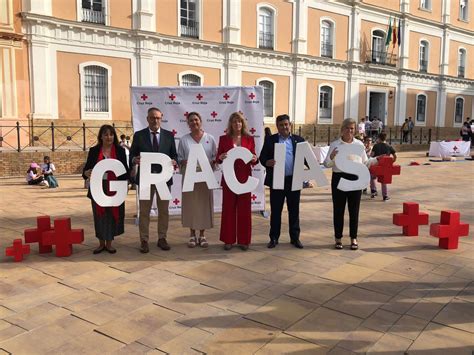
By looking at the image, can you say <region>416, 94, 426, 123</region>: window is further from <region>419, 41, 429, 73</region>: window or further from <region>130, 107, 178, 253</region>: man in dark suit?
<region>130, 107, 178, 253</region>: man in dark suit

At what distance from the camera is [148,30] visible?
792 inches

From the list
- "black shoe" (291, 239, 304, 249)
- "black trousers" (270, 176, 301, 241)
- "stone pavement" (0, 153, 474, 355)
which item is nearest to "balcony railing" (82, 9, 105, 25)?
"stone pavement" (0, 153, 474, 355)

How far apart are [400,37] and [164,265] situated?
29358 millimetres

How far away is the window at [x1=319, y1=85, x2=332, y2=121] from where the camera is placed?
89.2 feet

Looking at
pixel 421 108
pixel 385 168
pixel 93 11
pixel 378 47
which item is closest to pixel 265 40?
pixel 93 11

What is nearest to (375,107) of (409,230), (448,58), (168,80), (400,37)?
(400,37)

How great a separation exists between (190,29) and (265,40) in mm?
4531

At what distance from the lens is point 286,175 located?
596 centimetres

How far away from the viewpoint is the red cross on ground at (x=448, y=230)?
19.5ft

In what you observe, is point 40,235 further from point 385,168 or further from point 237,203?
point 385,168

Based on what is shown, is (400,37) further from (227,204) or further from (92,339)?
(92,339)

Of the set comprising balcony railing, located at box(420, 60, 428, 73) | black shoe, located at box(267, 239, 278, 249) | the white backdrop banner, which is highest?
balcony railing, located at box(420, 60, 428, 73)

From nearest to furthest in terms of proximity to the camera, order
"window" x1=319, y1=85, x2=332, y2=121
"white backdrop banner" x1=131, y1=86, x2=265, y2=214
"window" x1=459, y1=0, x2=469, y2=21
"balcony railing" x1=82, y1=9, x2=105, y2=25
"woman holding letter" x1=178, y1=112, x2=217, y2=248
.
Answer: "woman holding letter" x1=178, y1=112, x2=217, y2=248, "white backdrop banner" x1=131, y1=86, x2=265, y2=214, "balcony railing" x1=82, y1=9, x2=105, y2=25, "window" x1=319, y1=85, x2=332, y2=121, "window" x1=459, y1=0, x2=469, y2=21

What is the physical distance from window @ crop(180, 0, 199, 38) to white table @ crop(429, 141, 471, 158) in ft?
40.2
